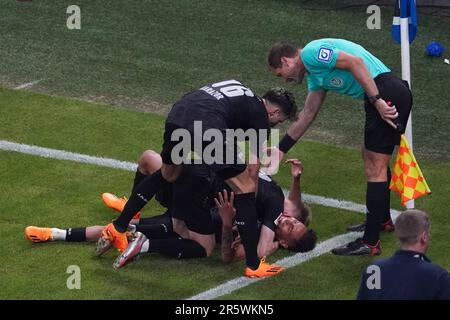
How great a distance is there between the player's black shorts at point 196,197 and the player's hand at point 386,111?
146 cm

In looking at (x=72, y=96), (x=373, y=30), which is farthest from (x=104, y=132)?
(x=373, y=30)

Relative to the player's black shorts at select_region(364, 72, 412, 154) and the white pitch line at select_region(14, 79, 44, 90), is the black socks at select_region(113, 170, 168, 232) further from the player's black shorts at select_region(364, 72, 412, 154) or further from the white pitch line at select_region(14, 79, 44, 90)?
the white pitch line at select_region(14, 79, 44, 90)

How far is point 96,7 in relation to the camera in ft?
51.1

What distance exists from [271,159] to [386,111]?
1514mm

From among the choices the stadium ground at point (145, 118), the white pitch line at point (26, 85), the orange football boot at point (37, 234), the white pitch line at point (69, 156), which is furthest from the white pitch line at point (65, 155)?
the orange football boot at point (37, 234)

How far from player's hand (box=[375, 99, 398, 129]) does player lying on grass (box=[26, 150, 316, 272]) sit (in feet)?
3.06

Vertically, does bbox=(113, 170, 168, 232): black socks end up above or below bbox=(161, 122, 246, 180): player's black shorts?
below

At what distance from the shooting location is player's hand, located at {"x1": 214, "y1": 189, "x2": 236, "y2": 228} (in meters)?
8.86

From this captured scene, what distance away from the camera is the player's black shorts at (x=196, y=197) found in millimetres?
9133

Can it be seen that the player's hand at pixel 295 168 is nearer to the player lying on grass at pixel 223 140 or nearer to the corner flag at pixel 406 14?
the player lying on grass at pixel 223 140

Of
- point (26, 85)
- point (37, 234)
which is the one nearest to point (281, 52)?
point (37, 234)

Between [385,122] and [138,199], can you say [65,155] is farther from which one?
[385,122]

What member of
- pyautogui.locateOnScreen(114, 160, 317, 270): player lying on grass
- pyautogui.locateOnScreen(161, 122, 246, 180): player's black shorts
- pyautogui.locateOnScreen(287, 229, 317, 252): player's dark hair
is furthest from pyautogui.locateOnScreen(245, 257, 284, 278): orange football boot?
pyautogui.locateOnScreen(161, 122, 246, 180): player's black shorts

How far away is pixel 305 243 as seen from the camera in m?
9.27
